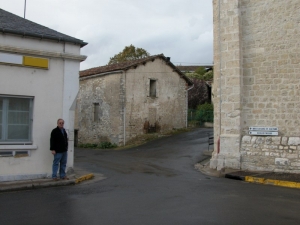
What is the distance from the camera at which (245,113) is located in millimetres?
12062

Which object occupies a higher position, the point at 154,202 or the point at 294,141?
the point at 294,141

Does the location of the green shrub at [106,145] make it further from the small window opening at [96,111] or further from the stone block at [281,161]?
the stone block at [281,161]

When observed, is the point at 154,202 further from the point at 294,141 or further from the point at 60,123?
the point at 294,141

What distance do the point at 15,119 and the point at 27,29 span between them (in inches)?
99.1

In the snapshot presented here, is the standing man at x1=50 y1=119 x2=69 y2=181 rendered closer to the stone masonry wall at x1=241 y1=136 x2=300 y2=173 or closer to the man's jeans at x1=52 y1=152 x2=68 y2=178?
the man's jeans at x1=52 y1=152 x2=68 y2=178

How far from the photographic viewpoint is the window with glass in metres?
9.05

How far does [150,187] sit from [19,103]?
14.0 feet

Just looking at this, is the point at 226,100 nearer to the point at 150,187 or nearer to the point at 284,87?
the point at 284,87

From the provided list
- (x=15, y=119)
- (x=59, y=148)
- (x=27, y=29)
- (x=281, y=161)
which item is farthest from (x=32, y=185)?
(x=281, y=161)

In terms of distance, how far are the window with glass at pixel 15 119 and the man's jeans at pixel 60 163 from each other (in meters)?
0.96

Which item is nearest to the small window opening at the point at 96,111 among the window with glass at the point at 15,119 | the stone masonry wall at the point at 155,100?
the stone masonry wall at the point at 155,100

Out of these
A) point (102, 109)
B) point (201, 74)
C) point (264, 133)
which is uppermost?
point (201, 74)

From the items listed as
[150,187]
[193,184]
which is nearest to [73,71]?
[150,187]

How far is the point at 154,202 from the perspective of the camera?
6.73m
